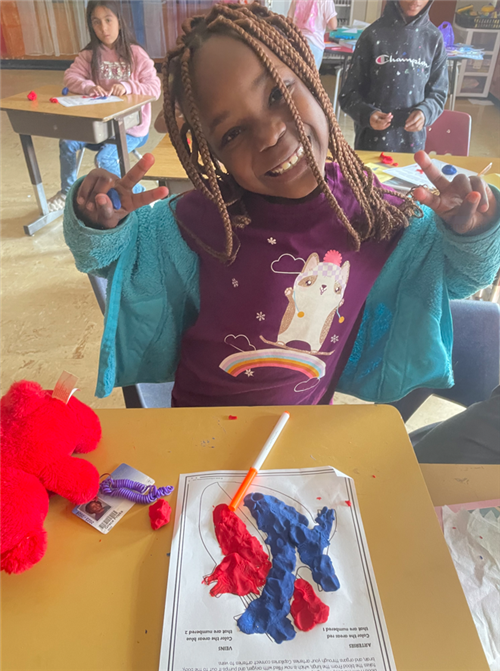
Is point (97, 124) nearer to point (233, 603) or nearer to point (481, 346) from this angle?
point (481, 346)

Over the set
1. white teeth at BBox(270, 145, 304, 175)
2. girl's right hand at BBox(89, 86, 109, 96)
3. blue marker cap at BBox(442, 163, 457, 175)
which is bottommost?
girl's right hand at BBox(89, 86, 109, 96)

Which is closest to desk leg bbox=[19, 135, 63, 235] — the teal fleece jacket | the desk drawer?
the desk drawer

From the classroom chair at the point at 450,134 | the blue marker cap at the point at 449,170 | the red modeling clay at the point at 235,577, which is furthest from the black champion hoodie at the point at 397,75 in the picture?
the red modeling clay at the point at 235,577

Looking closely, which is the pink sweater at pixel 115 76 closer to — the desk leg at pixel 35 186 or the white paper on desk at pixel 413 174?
the desk leg at pixel 35 186

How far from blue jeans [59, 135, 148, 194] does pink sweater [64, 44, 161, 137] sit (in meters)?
0.09

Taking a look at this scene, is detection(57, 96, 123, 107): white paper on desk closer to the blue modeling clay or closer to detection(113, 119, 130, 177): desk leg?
detection(113, 119, 130, 177): desk leg

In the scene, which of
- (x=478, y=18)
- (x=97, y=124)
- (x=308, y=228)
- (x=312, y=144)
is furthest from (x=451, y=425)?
(x=478, y=18)

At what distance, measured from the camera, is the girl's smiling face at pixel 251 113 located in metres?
0.64

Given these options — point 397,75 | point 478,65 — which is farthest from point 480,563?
point 478,65

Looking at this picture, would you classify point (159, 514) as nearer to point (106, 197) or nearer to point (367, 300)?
point (106, 197)

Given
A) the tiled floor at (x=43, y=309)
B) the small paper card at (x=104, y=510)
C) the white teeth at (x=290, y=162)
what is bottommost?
the tiled floor at (x=43, y=309)

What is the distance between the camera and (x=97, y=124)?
2.51m

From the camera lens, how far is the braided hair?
0.66 metres

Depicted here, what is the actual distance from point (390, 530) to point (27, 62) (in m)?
7.96
